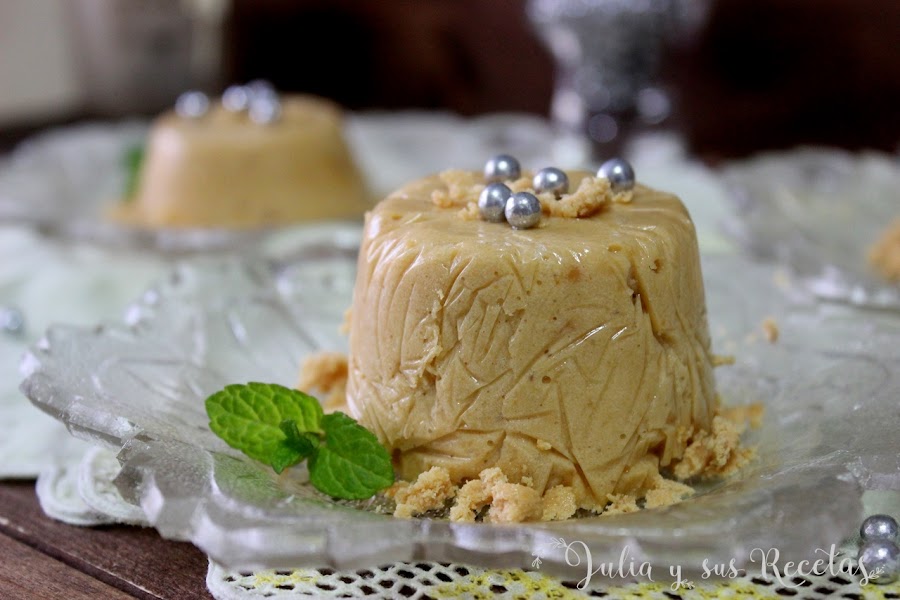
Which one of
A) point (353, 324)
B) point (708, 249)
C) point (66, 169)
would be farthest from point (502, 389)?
point (66, 169)

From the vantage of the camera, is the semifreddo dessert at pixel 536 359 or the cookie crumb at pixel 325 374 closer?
the semifreddo dessert at pixel 536 359

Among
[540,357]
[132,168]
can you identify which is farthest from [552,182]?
[132,168]

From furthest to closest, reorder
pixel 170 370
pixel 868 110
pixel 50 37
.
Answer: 1. pixel 50 37
2. pixel 868 110
3. pixel 170 370

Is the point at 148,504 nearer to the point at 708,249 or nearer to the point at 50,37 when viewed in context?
the point at 708,249

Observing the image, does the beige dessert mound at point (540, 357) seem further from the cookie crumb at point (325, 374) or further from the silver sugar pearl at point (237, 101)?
the silver sugar pearl at point (237, 101)

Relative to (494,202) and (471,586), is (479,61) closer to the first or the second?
(494,202)

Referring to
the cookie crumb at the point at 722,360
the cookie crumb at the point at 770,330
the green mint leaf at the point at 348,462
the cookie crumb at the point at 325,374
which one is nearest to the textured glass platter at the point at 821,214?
the cookie crumb at the point at 770,330
